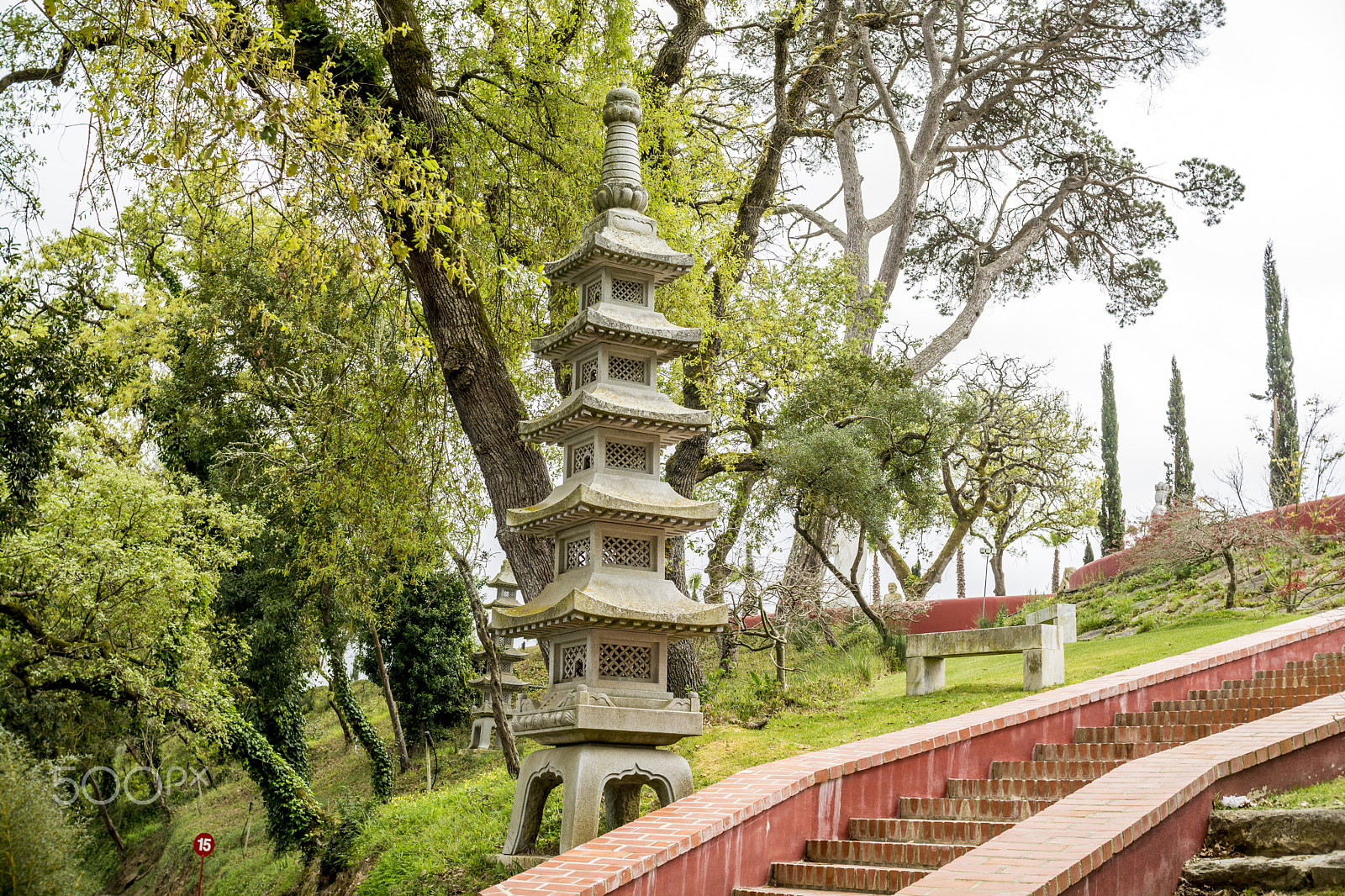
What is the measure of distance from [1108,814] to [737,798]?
2176 millimetres

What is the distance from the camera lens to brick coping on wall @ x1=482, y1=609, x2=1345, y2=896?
5684mm

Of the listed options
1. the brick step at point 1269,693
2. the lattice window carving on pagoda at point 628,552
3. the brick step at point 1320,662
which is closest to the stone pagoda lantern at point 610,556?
the lattice window carving on pagoda at point 628,552

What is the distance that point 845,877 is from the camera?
605 centimetres

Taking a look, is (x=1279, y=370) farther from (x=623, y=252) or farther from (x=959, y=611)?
(x=623, y=252)

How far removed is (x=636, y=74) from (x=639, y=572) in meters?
7.66

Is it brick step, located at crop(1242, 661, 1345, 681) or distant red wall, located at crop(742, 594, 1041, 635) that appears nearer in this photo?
brick step, located at crop(1242, 661, 1345, 681)

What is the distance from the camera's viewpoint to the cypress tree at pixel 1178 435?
35312 millimetres

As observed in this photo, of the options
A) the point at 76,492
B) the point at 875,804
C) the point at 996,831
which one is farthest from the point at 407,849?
the point at 76,492

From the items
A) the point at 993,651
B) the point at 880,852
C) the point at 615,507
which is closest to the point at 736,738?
the point at 993,651

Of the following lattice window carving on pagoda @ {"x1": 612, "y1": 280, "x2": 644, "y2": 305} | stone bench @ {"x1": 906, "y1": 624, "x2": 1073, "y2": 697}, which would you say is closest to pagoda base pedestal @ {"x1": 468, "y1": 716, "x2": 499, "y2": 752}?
stone bench @ {"x1": 906, "y1": 624, "x2": 1073, "y2": 697}

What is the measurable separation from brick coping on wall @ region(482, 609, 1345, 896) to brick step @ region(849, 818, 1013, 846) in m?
0.35

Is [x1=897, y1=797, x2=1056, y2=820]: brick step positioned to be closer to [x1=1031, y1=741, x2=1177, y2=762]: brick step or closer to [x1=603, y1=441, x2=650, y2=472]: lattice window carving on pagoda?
[x1=1031, y1=741, x2=1177, y2=762]: brick step

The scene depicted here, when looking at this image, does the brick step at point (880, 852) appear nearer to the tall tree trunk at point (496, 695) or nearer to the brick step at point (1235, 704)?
the brick step at point (1235, 704)

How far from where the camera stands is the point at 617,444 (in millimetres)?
9578
